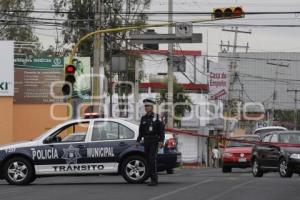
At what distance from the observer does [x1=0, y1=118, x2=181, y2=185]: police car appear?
58.3 ft

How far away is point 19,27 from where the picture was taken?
59594mm

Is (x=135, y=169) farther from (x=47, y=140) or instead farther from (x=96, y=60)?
(x=96, y=60)

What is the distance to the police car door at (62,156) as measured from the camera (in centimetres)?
1789

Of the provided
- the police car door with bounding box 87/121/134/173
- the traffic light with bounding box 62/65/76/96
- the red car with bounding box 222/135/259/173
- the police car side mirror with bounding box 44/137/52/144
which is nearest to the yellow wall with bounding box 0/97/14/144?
the traffic light with bounding box 62/65/76/96

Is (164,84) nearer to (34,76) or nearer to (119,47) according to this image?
(119,47)

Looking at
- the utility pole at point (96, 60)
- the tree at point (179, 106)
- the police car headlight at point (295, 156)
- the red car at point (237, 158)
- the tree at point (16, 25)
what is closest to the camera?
the police car headlight at point (295, 156)

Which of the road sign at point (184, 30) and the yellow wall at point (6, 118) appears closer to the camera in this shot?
the road sign at point (184, 30)

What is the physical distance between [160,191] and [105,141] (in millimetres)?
2620

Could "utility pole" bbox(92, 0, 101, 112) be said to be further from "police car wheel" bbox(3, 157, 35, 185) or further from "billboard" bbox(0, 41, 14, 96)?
"police car wheel" bbox(3, 157, 35, 185)

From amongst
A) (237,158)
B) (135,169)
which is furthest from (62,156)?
(237,158)

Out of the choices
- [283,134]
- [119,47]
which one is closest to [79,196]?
[283,134]

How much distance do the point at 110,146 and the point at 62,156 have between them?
3.73ft

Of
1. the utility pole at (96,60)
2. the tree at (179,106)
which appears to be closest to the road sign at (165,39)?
Result: the utility pole at (96,60)

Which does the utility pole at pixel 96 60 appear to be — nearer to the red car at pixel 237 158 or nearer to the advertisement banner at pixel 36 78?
the advertisement banner at pixel 36 78
